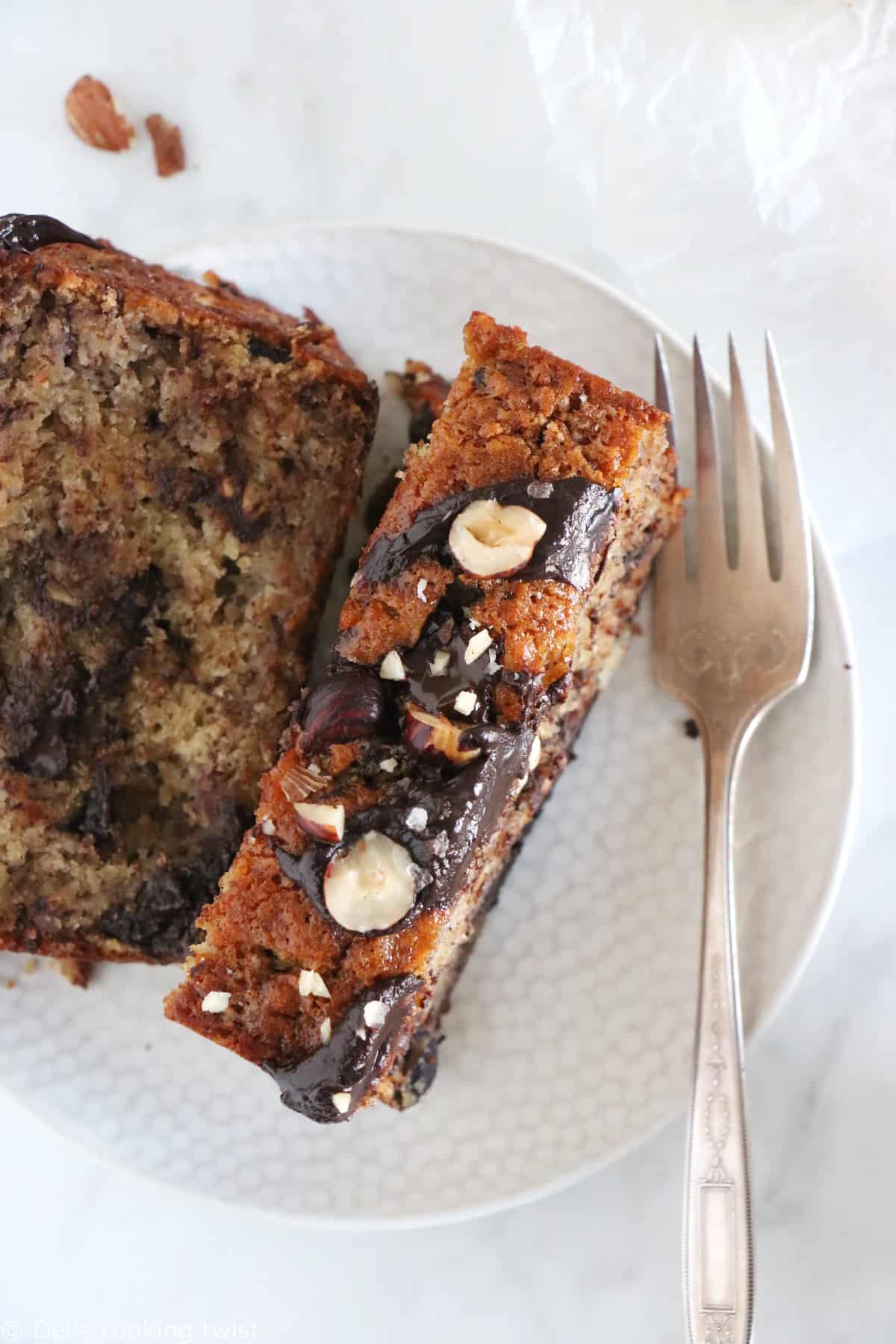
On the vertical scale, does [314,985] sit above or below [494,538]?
below

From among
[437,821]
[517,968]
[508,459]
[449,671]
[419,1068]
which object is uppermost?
[508,459]

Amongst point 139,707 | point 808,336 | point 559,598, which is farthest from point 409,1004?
point 808,336

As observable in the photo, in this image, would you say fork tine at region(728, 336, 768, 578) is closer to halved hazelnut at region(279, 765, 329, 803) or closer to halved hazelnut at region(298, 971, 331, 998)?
halved hazelnut at region(279, 765, 329, 803)

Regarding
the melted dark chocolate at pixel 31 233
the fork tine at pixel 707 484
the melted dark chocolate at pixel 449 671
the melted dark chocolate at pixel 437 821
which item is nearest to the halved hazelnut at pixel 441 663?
the melted dark chocolate at pixel 449 671

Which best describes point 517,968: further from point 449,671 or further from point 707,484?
point 707,484

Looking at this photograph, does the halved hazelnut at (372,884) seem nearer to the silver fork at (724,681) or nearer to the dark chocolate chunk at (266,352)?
the silver fork at (724,681)

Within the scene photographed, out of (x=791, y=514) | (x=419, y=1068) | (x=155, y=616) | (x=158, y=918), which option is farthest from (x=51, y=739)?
(x=791, y=514)

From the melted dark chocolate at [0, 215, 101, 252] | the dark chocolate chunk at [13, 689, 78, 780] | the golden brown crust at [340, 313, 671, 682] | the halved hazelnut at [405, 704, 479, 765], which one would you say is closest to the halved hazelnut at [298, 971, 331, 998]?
the halved hazelnut at [405, 704, 479, 765]

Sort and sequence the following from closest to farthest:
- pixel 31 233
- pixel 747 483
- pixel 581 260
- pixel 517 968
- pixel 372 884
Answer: pixel 372 884 → pixel 31 233 → pixel 747 483 → pixel 517 968 → pixel 581 260
